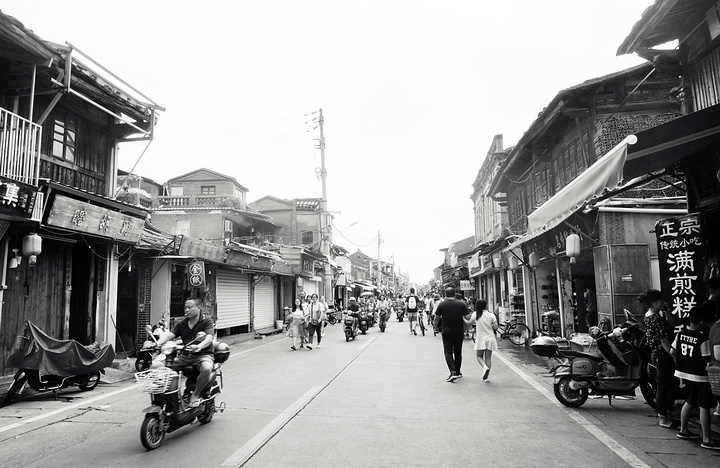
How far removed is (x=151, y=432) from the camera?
17.1 ft

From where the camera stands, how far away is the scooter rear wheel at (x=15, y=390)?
26.0 feet

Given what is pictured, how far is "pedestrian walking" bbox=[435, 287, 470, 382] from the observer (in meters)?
9.53

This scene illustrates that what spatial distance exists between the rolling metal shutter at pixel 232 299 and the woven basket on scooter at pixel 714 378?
621 inches

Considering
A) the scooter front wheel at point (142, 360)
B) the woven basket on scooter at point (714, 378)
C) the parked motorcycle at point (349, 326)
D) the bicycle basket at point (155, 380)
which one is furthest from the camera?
the parked motorcycle at point (349, 326)

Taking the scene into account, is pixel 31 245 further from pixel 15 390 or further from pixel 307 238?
pixel 307 238

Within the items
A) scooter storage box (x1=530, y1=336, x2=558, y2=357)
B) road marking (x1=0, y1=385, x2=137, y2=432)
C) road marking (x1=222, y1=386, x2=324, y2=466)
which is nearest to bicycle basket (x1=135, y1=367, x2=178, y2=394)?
road marking (x1=222, y1=386, x2=324, y2=466)

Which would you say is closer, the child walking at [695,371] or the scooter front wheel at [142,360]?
the child walking at [695,371]

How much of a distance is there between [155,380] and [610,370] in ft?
20.8

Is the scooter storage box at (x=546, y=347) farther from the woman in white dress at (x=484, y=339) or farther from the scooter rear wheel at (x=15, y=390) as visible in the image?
the scooter rear wheel at (x=15, y=390)

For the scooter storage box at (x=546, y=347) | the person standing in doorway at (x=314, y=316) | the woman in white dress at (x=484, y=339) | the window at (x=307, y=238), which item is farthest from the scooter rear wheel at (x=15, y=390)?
the window at (x=307, y=238)

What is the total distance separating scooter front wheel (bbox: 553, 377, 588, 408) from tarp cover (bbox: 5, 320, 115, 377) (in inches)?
320

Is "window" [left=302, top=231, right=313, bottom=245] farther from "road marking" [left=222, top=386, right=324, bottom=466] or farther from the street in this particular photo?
"road marking" [left=222, top=386, right=324, bottom=466]

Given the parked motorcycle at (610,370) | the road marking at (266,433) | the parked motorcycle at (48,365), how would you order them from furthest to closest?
the parked motorcycle at (48,365)
the parked motorcycle at (610,370)
the road marking at (266,433)

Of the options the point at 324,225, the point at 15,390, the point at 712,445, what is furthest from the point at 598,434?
the point at 324,225
